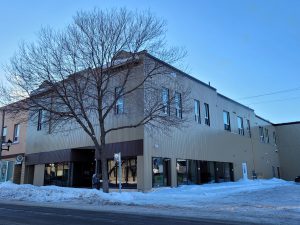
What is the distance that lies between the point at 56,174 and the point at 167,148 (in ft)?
38.8

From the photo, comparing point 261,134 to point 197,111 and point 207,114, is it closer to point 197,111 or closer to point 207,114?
point 207,114

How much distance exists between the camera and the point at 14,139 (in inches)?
1495

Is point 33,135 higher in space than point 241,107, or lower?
lower

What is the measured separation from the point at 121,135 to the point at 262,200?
36.3 ft

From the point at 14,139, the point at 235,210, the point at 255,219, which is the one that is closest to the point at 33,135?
the point at 14,139

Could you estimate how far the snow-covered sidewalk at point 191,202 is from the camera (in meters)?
12.9

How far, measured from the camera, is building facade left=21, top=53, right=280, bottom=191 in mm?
24141

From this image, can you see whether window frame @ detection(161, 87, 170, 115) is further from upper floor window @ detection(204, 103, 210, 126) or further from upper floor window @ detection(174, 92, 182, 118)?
upper floor window @ detection(204, 103, 210, 126)

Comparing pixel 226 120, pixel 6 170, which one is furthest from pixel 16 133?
pixel 226 120

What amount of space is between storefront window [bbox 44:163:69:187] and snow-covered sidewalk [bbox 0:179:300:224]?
5500 millimetres

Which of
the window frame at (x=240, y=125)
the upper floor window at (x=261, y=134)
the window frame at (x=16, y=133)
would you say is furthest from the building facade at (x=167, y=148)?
the upper floor window at (x=261, y=134)

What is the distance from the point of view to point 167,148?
83.6ft

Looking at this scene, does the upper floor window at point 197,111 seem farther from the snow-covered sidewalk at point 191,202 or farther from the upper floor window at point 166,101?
the snow-covered sidewalk at point 191,202

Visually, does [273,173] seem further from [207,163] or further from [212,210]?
[212,210]
